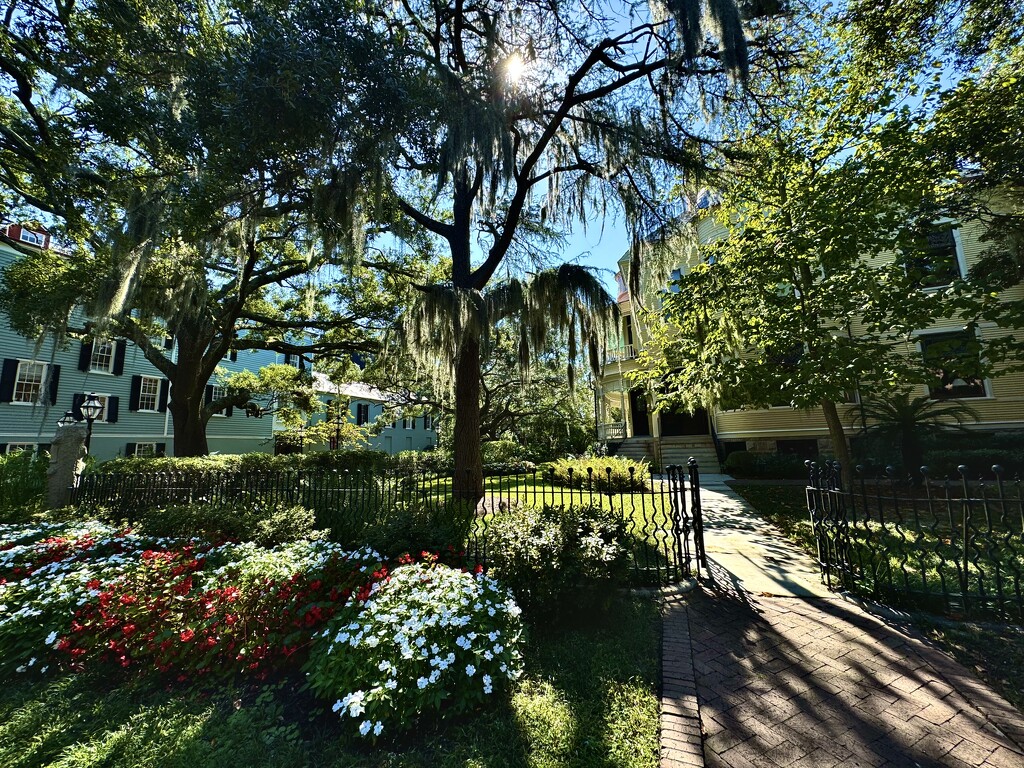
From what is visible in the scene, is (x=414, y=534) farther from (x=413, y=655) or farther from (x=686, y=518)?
(x=686, y=518)

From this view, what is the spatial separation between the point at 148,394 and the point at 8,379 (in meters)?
5.02

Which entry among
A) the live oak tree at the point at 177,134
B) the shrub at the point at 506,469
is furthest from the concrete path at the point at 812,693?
the shrub at the point at 506,469

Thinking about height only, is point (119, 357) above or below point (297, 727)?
above

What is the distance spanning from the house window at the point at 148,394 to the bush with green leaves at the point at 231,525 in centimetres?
1835

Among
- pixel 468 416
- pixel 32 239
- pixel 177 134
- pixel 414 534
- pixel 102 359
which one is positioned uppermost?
pixel 32 239

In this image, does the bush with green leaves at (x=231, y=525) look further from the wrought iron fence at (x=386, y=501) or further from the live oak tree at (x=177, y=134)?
the live oak tree at (x=177, y=134)

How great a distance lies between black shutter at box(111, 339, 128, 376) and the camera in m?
18.9

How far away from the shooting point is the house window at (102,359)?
18109 mm

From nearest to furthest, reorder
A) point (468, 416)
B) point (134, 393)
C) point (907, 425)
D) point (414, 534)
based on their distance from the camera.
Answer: point (414, 534), point (468, 416), point (907, 425), point (134, 393)

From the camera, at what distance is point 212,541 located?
5.52 m

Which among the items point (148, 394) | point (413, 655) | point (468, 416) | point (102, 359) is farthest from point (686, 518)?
point (148, 394)

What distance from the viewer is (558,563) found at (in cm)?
392

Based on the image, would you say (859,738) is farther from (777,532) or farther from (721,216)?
(721,216)

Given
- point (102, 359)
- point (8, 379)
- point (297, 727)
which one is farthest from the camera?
point (102, 359)
